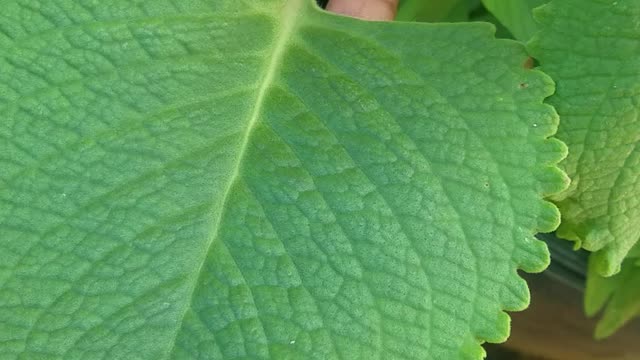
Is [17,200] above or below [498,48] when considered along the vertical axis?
below

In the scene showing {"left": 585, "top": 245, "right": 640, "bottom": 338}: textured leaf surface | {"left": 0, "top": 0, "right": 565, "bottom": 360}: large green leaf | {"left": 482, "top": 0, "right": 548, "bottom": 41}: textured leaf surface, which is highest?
{"left": 482, "top": 0, "right": 548, "bottom": 41}: textured leaf surface

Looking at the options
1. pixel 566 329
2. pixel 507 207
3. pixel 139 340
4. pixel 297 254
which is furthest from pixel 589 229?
pixel 566 329

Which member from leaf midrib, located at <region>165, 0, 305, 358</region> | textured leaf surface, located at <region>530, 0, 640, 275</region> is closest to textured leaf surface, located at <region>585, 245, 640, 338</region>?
textured leaf surface, located at <region>530, 0, 640, 275</region>

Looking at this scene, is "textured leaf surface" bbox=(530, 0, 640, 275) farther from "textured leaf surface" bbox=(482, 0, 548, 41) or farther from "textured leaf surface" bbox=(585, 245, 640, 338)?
"textured leaf surface" bbox=(585, 245, 640, 338)

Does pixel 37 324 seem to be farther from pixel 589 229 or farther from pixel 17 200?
pixel 589 229

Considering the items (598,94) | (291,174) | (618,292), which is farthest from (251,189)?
(618,292)

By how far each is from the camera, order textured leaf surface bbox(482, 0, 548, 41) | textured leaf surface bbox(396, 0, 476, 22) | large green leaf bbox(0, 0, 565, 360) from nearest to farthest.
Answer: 1. large green leaf bbox(0, 0, 565, 360)
2. textured leaf surface bbox(482, 0, 548, 41)
3. textured leaf surface bbox(396, 0, 476, 22)

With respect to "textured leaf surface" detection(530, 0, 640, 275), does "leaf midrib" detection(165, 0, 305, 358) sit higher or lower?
lower

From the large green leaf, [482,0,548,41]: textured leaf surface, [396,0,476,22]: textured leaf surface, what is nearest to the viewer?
the large green leaf
